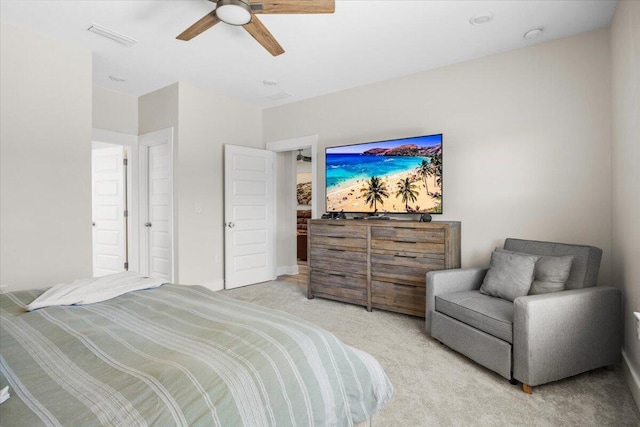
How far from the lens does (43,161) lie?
3.07 m

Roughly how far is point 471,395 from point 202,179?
3868mm

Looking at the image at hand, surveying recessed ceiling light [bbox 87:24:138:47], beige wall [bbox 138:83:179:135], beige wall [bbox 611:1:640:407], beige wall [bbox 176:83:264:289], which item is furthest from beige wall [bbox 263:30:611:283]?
recessed ceiling light [bbox 87:24:138:47]

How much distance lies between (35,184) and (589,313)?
14.7ft

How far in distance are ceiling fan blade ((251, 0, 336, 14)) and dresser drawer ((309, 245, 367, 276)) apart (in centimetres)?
240

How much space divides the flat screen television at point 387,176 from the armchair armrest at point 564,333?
1574 mm

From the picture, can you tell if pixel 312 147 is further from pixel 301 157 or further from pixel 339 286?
pixel 301 157

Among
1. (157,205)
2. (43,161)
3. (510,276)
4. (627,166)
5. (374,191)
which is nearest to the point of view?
(627,166)

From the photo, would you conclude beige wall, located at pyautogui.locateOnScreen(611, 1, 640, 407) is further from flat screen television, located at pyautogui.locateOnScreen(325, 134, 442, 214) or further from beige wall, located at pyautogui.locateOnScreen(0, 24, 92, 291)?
beige wall, located at pyautogui.locateOnScreen(0, 24, 92, 291)

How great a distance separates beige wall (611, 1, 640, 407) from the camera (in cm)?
204

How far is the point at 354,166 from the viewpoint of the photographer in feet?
13.4

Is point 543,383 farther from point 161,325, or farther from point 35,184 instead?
point 35,184

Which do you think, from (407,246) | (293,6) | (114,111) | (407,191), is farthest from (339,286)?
(114,111)

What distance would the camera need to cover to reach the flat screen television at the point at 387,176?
140 inches

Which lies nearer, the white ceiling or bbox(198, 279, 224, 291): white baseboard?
the white ceiling
